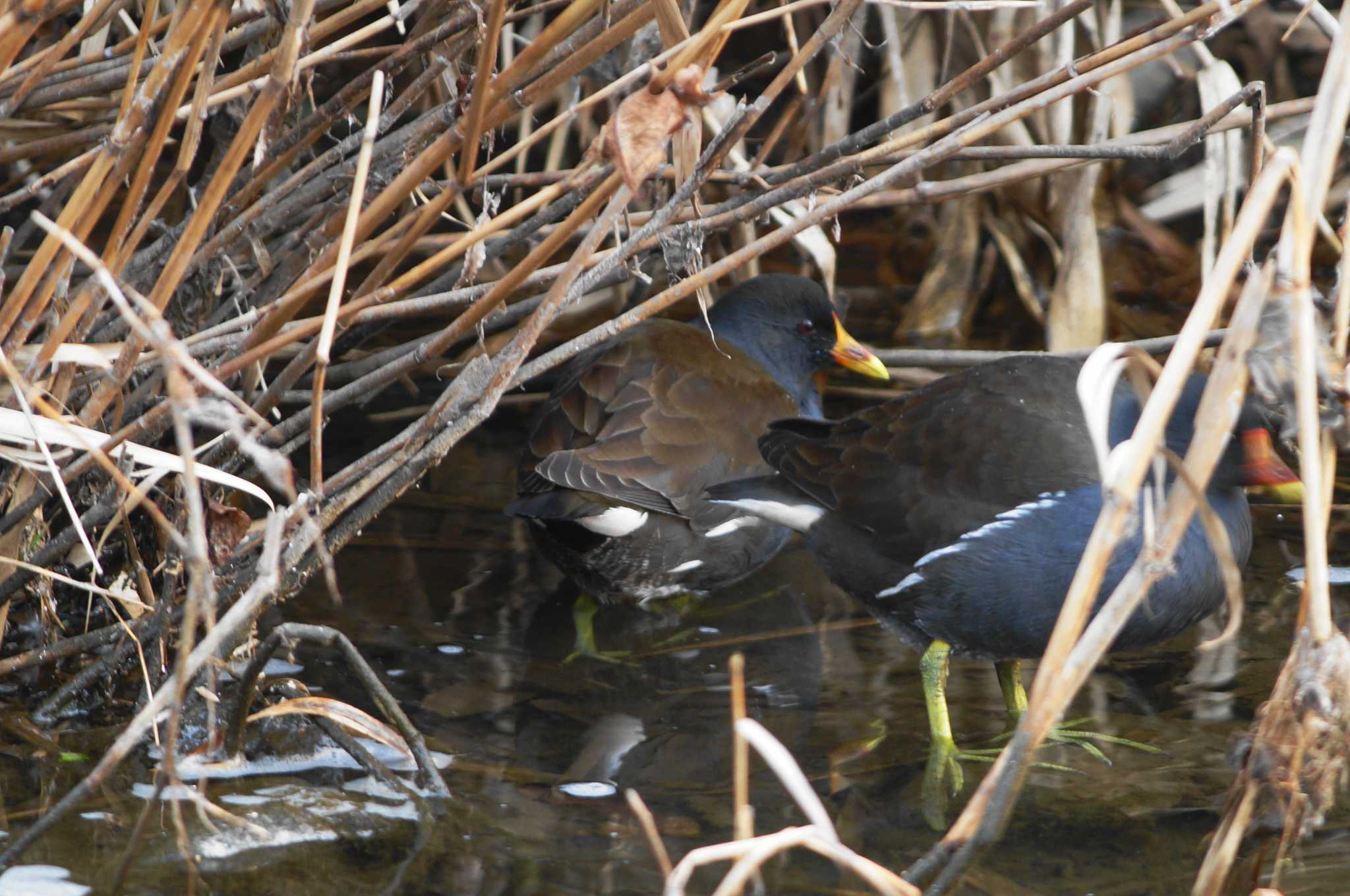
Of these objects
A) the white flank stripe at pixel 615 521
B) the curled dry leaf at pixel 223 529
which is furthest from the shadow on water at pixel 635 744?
the curled dry leaf at pixel 223 529

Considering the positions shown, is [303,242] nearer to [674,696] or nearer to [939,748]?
[674,696]

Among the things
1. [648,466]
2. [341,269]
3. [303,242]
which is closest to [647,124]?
[341,269]

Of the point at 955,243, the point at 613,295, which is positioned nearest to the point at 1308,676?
the point at 613,295

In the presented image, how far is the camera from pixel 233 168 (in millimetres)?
1740

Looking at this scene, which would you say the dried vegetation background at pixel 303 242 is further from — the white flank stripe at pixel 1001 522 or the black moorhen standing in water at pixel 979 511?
the white flank stripe at pixel 1001 522

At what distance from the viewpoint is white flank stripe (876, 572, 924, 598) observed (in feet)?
8.50

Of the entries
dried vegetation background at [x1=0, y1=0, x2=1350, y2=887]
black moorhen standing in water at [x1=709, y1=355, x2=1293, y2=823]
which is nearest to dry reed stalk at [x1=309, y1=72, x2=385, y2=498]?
dried vegetation background at [x1=0, y1=0, x2=1350, y2=887]

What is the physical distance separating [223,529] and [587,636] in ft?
3.68

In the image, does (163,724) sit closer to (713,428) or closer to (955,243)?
(713,428)

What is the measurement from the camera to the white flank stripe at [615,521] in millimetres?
2953

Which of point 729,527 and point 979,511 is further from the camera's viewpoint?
point 729,527

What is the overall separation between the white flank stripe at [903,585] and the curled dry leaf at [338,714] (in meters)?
0.99

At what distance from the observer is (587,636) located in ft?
10.1

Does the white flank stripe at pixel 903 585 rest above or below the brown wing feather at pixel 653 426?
below
